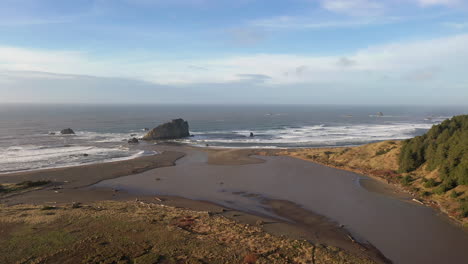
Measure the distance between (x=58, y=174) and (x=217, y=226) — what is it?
2837 centimetres

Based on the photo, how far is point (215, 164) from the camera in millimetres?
46406

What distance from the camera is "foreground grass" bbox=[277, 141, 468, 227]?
25.5m

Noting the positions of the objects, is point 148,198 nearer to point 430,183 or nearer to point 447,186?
point 430,183

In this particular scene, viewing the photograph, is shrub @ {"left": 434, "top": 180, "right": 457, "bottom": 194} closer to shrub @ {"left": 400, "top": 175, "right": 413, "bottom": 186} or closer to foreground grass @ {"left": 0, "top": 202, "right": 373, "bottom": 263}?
shrub @ {"left": 400, "top": 175, "right": 413, "bottom": 186}

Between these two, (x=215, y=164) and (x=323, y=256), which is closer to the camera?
(x=323, y=256)

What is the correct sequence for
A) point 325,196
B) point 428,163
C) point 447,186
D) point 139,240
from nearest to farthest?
point 139,240, point 447,186, point 325,196, point 428,163

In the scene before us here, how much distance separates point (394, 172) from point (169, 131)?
56.4m

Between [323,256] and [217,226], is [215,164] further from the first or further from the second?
[323,256]

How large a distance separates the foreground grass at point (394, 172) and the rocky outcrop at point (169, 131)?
34969mm

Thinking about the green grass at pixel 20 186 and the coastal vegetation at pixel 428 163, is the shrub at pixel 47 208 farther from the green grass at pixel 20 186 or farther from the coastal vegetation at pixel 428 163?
the coastal vegetation at pixel 428 163

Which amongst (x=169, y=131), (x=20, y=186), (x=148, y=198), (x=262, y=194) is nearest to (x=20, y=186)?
(x=20, y=186)

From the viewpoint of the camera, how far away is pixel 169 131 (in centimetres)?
7725

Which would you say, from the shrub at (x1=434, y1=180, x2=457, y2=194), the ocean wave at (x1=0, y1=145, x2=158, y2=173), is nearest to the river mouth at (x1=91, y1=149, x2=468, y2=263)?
the shrub at (x1=434, y1=180, x2=457, y2=194)

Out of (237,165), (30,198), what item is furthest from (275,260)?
(237,165)
